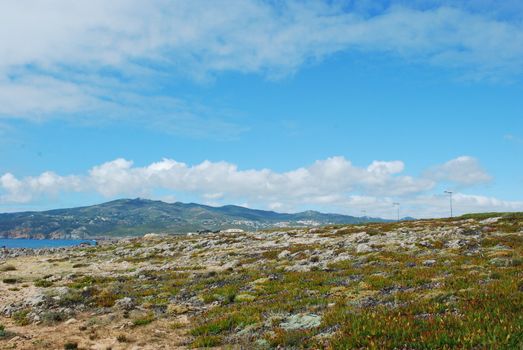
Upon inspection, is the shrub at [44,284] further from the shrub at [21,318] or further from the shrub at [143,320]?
the shrub at [143,320]

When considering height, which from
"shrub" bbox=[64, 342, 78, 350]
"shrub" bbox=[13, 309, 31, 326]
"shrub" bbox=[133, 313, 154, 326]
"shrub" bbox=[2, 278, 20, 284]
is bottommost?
"shrub" bbox=[2, 278, 20, 284]

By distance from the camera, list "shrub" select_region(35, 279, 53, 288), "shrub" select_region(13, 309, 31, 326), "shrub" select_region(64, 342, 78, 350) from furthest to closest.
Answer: "shrub" select_region(35, 279, 53, 288) → "shrub" select_region(13, 309, 31, 326) → "shrub" select_region(64, 342, 78, 350)

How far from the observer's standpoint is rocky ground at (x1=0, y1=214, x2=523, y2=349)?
1312cm

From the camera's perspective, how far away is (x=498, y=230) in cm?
5125

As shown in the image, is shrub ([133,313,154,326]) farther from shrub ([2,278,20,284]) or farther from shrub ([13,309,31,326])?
shrub ([2,278,20,284])

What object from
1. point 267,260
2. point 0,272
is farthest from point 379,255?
point 0,272

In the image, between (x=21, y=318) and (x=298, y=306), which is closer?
(x=298, y=306)

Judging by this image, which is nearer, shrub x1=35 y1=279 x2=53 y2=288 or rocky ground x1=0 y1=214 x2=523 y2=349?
rocky ground x1=0 y1=214 x2=523 y2=349

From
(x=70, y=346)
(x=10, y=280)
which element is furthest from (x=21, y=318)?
(x=10, y=280)

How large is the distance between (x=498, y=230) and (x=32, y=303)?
5085 cm

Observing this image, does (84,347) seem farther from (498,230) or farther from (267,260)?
(498,230)

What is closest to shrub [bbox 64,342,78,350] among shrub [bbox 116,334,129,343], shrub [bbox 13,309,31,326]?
shrub [bbox 116,334,129,343]

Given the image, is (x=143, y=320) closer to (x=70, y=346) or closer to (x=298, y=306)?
(x=70, y=346)

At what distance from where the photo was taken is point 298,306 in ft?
66.1
